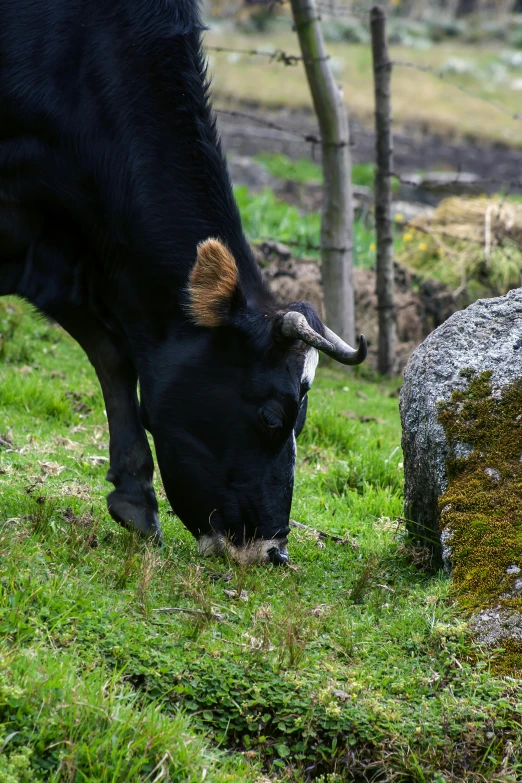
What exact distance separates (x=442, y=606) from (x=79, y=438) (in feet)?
11.4

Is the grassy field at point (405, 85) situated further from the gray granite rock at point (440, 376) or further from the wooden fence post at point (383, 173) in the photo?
the gray granite rock at point (440, 376)

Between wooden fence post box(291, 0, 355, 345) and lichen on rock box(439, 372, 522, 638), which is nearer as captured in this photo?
lichen on rock box(439, 372, 522, 638)

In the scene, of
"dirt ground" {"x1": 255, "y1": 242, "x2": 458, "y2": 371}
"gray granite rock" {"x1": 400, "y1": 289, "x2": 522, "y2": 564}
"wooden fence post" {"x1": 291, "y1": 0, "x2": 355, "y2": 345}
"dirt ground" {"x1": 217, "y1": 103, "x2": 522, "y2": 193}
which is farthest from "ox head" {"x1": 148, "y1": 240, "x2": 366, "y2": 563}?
"dirt ground" {"x1": 217, "y1": 103, "x2": 522, "y2": 193}

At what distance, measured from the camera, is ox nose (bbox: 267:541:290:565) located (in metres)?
4.82

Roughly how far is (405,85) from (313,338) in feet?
101

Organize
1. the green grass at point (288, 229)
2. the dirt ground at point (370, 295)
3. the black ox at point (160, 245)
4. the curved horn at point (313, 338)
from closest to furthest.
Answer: the curved horn at point (313, 338)
the black ox at point (160, 245)
the dirt ground at point (370, 295)
the green grass at point (288, 229)

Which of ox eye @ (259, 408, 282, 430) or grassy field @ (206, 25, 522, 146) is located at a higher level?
grassy field @ (206, 25, 522, 146)

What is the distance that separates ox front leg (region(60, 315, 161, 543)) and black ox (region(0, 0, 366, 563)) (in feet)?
0.05

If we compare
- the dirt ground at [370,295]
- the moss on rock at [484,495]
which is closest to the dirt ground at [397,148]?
the dirt ground at [370,295]

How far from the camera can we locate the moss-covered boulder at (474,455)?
169 inches

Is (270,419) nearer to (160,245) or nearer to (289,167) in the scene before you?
(160,245)

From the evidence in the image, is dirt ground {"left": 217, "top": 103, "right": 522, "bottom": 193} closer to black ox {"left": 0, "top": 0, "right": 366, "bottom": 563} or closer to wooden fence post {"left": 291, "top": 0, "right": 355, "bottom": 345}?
wooden fence post {"left": 291, "top": 0, "right": 355, "bottom": 345}

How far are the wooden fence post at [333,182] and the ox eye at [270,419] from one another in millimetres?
5246

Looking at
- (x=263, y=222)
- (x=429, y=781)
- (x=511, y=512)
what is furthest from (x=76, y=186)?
(x=263, y=222)
